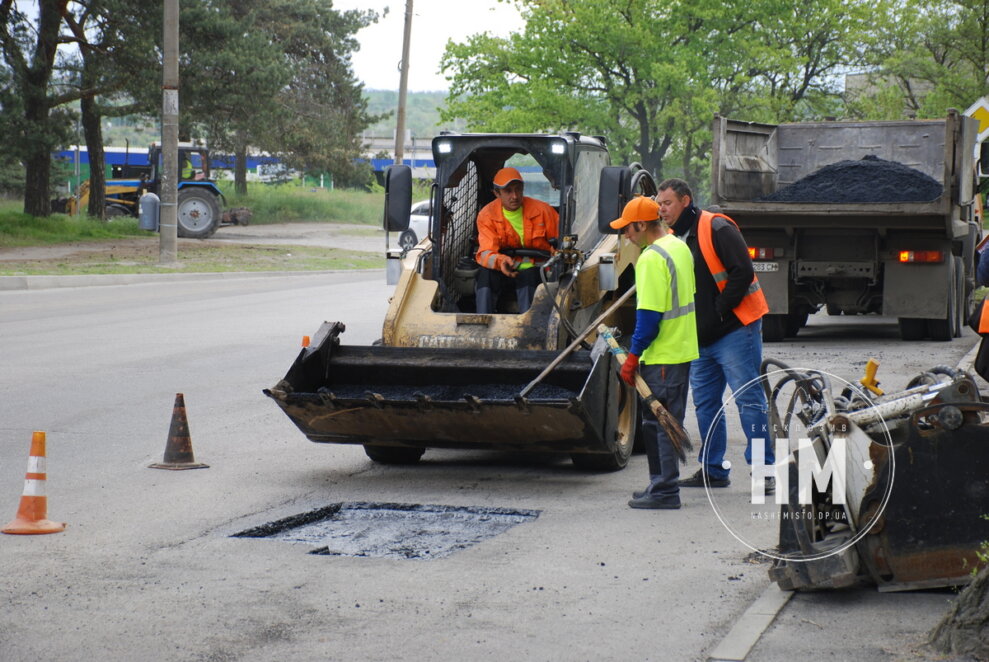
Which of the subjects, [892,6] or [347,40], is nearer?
[892,6]

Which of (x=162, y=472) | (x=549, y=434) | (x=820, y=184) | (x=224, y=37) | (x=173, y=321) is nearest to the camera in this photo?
(x=549, y=434)

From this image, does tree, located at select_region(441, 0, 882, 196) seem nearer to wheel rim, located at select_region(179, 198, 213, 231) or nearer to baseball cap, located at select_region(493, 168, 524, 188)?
wheel rim, located at select_region(179, 198, 213, 231)

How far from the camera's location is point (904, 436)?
5102 mm

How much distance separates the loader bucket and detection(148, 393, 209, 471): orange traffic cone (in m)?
0.86

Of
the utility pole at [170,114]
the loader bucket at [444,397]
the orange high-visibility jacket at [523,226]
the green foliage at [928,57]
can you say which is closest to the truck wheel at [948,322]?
the orange high-visibility jacket at [523,226]

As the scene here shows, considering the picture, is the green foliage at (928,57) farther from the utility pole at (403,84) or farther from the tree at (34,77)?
the tree at (34,77)

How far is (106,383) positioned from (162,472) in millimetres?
3827

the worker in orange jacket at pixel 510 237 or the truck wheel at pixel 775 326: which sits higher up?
the worker in orange jacket at pixel 510 237

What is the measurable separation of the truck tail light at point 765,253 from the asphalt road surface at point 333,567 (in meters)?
6.47

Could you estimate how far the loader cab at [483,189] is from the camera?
919 cm

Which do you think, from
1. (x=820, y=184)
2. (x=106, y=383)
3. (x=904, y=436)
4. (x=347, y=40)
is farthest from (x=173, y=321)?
(x=347, y=40)

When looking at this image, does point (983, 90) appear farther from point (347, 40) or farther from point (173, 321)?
point (347, 40)

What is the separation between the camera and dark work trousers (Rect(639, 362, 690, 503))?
23.2ft

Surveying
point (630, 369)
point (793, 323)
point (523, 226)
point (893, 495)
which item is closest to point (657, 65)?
point (793, 323)
